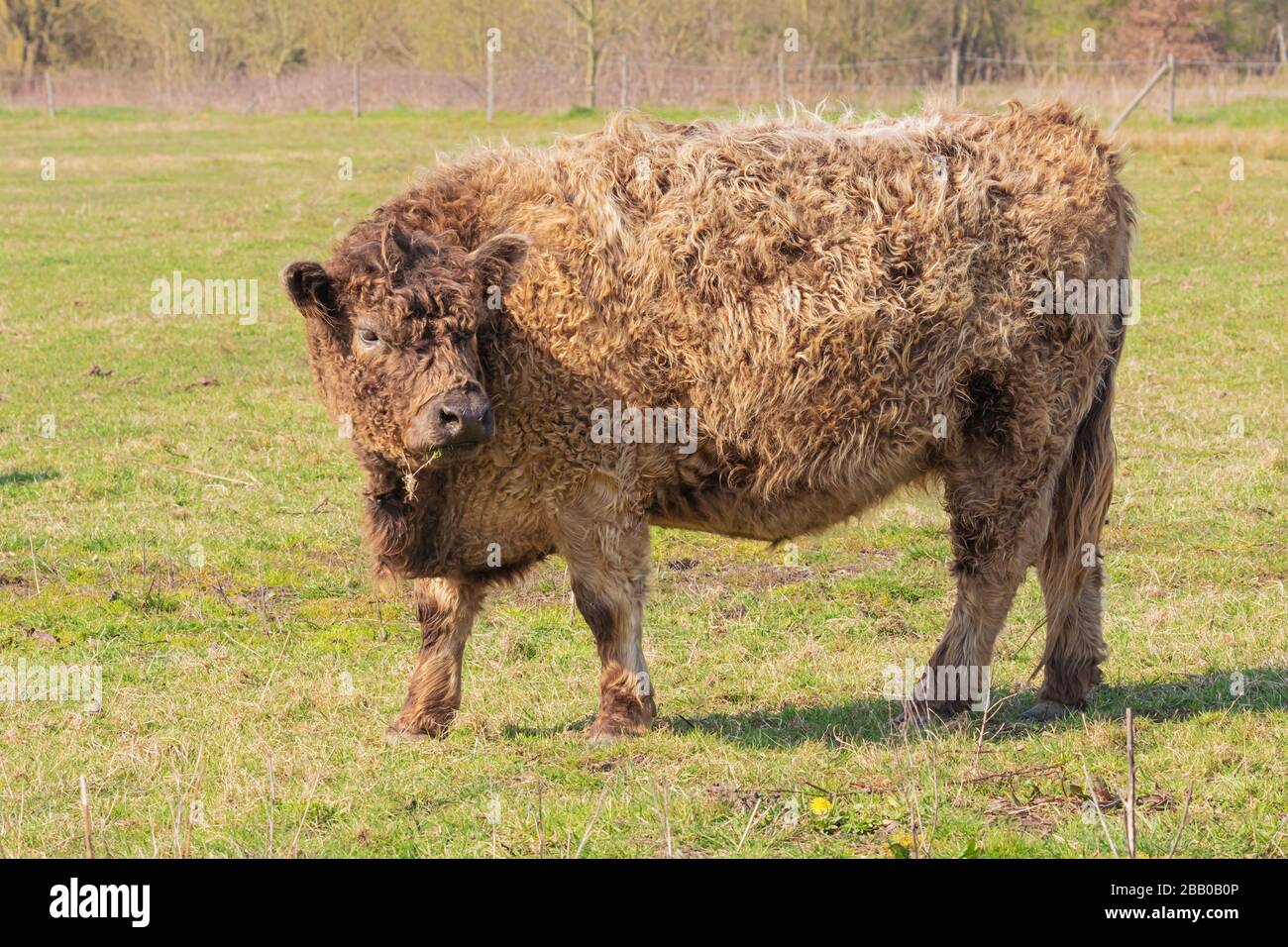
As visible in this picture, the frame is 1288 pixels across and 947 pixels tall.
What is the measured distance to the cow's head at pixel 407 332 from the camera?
5.87 meters

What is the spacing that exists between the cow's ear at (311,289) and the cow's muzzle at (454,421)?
64 centimetres

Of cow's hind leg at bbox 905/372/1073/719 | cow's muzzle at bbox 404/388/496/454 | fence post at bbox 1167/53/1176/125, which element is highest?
fence post at bbox 1167/53/1176/125

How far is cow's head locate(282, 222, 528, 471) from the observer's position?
5.87 meters

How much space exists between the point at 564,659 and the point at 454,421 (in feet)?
7.98

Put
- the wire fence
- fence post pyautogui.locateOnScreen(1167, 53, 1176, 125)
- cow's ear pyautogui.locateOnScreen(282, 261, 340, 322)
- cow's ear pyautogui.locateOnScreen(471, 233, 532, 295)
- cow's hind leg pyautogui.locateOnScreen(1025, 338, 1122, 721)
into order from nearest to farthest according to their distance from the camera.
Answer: cow's ear pyautogui.locateOnScreen(282, 261, 340, 322) < cow's ear pyautogui.locateOnScreen(471, 233, 532, 295) < cow's hind leg pyautogui.locateOnScreen(1025, 338, 1122, 721) < fence post pyautogui.locateOnScreen(1167, 53, 1176, 125) < the wire fence

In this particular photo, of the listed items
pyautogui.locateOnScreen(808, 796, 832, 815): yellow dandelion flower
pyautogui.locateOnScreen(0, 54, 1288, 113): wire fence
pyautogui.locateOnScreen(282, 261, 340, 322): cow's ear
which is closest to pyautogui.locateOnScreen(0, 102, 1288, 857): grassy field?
pyautogui.locateOnScreen(808, 796, 832, 815): yellow dandelion flower

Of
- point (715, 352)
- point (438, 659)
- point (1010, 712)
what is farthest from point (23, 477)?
point (1010, 712)

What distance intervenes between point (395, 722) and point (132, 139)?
3527cm

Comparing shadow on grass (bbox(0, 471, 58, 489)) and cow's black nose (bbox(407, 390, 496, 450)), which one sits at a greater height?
cow's black nose (bbox(407, 390, 496, 450))

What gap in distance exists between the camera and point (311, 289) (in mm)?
6043

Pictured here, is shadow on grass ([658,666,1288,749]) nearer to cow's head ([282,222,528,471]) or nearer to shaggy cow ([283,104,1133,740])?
shaggy cow ([283,104,1133,740])

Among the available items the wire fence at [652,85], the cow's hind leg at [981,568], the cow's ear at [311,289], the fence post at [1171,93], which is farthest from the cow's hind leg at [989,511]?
the wire fence at [652,85]

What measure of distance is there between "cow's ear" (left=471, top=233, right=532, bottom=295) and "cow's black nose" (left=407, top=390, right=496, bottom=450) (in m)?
0.59

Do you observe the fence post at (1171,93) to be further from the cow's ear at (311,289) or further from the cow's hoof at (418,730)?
the cow's ear at (311,289)
